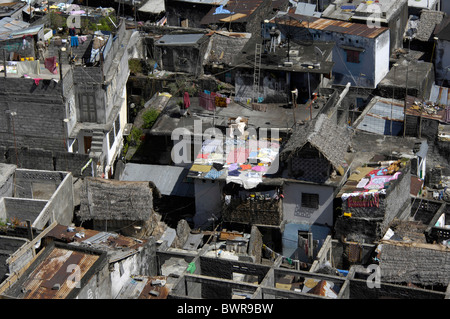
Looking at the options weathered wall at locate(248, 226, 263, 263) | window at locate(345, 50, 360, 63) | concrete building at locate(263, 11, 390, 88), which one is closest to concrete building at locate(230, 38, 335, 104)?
concrete building at locate(263, 11, 390, 88)

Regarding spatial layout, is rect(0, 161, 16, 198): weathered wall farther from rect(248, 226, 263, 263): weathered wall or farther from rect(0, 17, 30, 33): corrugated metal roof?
rect(248, 226, 263, 263): weathered wall

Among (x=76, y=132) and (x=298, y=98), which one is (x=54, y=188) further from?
(x=298, y=98)

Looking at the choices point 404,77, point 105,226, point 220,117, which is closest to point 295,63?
point 220,117

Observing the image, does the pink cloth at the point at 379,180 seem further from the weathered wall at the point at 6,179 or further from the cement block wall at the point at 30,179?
the weathered wall at the point at 6,179

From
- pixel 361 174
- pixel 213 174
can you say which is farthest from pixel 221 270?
pixel 361 174

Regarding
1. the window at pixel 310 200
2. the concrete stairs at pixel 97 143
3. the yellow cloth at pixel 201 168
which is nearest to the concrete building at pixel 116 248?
the yellow cloth at pixel 201 168

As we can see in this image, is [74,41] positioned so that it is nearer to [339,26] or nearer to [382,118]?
[339,26]

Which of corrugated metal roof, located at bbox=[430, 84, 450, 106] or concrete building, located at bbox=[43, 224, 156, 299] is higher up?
corrugated metal roof, located at bbox=[430, 84, 450, 106]
